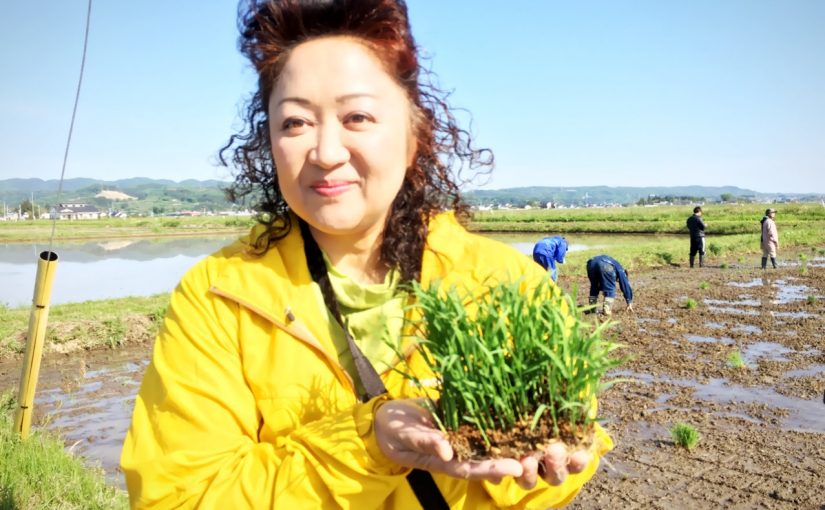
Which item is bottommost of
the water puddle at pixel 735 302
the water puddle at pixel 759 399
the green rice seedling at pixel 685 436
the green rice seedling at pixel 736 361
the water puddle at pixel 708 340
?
the water puddle at pixel 735 302

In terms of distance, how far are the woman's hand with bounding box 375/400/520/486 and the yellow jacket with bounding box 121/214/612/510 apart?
0.05 m

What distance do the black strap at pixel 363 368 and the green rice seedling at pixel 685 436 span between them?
5.61m

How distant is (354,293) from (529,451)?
68 cm

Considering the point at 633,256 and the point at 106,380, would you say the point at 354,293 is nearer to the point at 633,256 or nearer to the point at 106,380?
the point at 106,380

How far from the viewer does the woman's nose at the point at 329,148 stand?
5.14 feet

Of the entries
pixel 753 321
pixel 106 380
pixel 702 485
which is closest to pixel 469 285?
pixel 702 485

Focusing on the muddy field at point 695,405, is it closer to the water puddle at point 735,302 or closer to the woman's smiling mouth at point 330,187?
the water puddle at point 735,302

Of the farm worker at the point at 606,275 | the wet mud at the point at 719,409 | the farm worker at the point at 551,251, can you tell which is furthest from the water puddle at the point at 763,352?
the farm worker at the point at 551,251

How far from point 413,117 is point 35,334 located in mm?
4526

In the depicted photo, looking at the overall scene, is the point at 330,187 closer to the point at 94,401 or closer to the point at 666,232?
the point at 94,401

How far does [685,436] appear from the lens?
6367mm

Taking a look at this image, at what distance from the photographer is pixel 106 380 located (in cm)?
→ 969

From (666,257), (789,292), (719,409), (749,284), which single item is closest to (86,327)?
(719,409)

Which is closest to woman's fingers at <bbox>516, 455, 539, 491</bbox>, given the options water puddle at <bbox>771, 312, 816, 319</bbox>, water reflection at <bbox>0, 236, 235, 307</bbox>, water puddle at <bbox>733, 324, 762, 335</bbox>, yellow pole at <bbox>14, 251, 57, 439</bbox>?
yellow pole at <bbox>14, 251, 57, 439</bbox>
